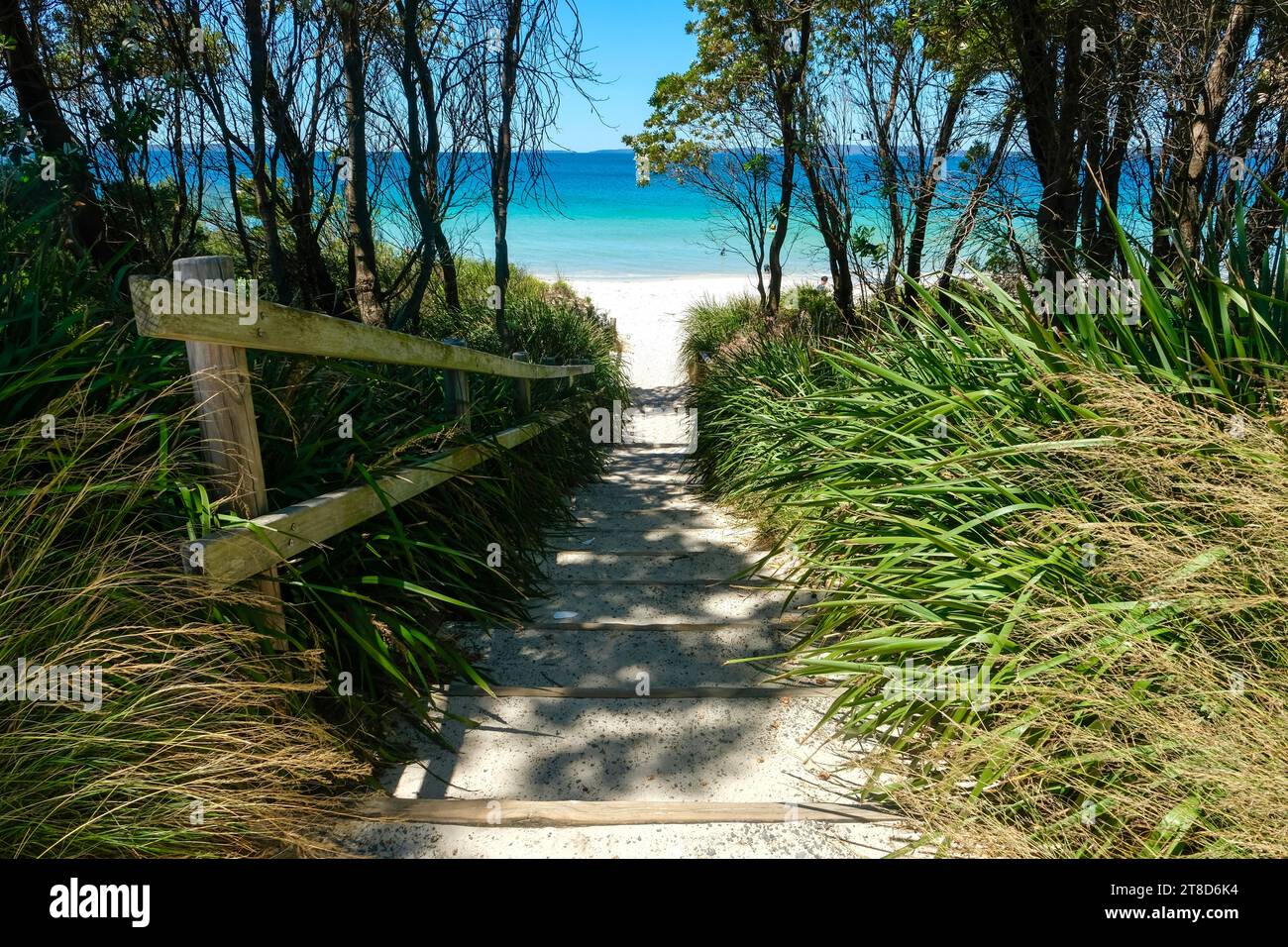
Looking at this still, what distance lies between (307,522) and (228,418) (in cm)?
37

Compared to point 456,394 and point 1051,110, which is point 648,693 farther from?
point 1051,110

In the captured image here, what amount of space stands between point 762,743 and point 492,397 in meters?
2.95

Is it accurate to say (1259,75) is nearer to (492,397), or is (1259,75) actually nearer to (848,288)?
(848,288)

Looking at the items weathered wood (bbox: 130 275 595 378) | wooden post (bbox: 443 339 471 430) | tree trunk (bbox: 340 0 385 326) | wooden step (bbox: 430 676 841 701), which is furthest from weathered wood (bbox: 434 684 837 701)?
tree trunk (bbox: 340 0 385 326)

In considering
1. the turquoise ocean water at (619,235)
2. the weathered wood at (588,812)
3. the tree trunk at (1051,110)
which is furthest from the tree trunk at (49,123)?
the turquoise ocean water at (619,235)

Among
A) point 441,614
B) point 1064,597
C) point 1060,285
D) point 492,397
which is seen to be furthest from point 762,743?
point 492,397

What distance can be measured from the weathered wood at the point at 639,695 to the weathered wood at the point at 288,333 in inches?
49.7

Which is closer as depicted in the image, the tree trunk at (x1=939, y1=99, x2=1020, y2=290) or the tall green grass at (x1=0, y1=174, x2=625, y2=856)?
the tall green grass at (x1=0, y1=174, x2=625, y2=856)

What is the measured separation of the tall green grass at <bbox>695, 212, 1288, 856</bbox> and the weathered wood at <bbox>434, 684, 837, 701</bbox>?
0.70ft

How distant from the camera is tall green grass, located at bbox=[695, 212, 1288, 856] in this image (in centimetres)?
153

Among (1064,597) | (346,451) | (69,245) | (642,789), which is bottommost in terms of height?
(642,789)

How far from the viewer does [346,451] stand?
2633 mm

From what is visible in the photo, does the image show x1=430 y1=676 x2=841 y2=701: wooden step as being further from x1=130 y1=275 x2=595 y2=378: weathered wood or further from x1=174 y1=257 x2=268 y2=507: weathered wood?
x1=130 y1=275 x2=595 y2=378: weathered wood

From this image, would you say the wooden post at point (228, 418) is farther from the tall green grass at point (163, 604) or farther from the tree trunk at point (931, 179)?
the tree trunk at point (931, 179)
